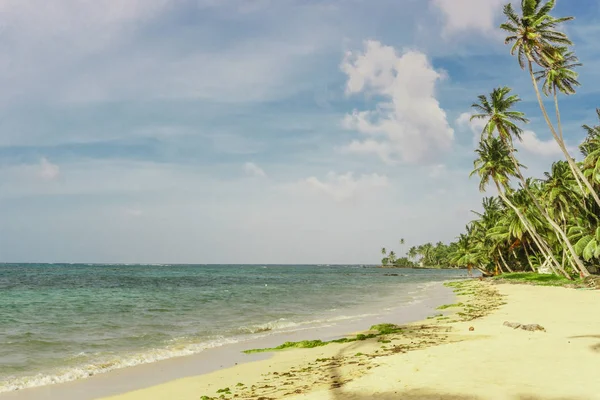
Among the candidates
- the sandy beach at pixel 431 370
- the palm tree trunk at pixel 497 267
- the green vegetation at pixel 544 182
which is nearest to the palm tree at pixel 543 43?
the green vegetation at pixel 544 182

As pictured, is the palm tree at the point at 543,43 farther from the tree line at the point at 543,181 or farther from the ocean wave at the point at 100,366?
the ocean wave at the point at 100,366

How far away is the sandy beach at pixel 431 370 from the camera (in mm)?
9000

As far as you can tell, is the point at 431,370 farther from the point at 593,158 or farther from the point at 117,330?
the point at 593,158

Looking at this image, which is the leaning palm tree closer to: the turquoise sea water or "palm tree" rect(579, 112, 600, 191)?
"palm tree" rect(579, 112, 600, 191)

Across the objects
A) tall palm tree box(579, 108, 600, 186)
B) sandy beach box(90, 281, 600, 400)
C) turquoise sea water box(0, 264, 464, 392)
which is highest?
tall palm tree box(579, 108, 600, 186)

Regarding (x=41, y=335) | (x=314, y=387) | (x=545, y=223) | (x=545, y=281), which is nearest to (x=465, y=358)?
(x=314, y=387)

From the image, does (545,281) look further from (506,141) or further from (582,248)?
(506,141)

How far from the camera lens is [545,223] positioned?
5962cm

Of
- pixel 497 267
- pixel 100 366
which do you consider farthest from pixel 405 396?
pixel 497 267

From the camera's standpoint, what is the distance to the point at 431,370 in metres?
10.8

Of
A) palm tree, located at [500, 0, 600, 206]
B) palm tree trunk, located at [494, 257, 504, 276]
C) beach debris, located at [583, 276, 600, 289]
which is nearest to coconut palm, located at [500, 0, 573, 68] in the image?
palm tree, located at [500, 0, 600, 206]

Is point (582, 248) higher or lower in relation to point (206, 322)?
higher

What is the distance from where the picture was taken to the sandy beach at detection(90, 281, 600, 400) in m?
9.00

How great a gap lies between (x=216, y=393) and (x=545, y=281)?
5197cm
